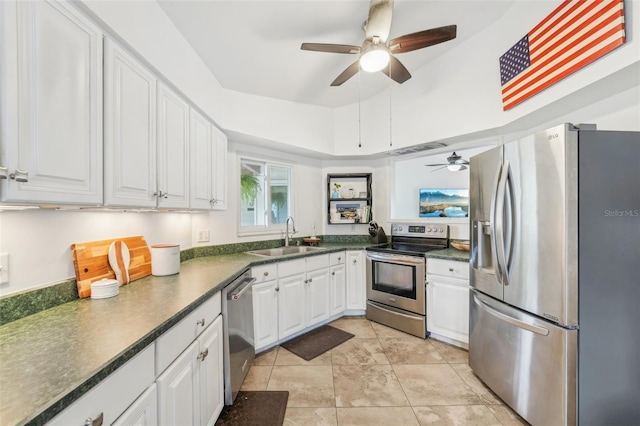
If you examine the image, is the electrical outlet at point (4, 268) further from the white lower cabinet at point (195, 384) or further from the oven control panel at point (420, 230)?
the oven control panel at point (420, 230)

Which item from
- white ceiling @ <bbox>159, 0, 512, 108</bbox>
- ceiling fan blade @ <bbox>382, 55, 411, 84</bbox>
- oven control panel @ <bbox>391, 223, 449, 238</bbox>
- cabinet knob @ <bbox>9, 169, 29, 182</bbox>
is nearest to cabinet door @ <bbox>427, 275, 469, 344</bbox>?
oven control panel @ <bbox>391, 223, 449, 238</bbox>

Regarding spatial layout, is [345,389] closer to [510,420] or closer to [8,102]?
[510,420]

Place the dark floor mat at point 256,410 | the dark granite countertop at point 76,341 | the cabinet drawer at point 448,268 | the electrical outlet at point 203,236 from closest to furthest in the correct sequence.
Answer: the dark granite countertop at point 76,341
the dark floor mat at point 256,410
the cabinet drawer at point 448,268
the electrical outlet at point 203,236

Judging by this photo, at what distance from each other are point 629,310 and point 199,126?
9.80ft

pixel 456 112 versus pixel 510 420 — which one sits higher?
pixel 456 112

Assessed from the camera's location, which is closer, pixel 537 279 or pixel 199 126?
pixel 537 279

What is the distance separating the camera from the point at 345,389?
1998 mm

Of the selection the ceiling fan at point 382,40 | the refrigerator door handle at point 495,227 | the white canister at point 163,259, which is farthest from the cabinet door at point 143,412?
the ceiling fan at point 382,40

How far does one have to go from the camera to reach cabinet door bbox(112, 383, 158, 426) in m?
0.86

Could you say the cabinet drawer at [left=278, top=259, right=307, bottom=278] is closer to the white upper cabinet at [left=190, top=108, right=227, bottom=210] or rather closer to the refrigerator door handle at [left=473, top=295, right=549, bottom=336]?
the white upper cabinet at [left=190, top=108, right=227, bottom=210]

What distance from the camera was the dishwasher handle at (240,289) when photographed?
181 centimetres

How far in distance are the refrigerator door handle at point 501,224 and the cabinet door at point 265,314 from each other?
5.98ft

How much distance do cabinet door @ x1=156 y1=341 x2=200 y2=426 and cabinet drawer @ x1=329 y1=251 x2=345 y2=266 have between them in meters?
1.90

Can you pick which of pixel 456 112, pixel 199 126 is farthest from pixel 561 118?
pixel 199 126
